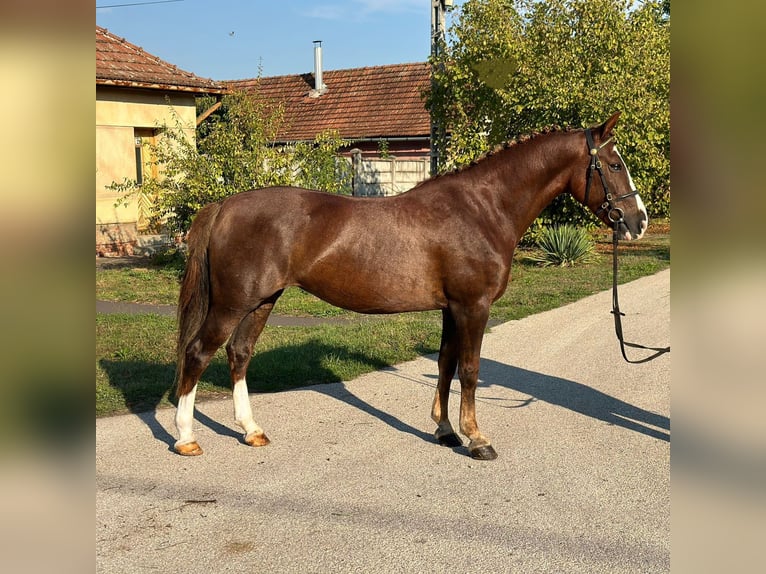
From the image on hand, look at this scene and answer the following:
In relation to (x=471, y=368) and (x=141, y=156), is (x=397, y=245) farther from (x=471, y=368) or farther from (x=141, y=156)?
(x=141, y=156)

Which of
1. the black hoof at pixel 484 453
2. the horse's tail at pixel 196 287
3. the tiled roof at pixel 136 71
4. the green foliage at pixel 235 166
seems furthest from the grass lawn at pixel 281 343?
the tiled roof at pixel 136 71

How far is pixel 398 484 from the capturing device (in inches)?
187

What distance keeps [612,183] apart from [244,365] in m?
3.01

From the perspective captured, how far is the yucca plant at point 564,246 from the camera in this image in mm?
15805

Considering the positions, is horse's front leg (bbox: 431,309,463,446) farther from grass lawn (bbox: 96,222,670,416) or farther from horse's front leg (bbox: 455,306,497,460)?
grass lawn (bbox: 96,222,670,416)

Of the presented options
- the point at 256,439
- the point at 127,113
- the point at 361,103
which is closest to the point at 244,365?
the point at 256,439

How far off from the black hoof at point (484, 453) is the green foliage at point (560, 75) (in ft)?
35.8

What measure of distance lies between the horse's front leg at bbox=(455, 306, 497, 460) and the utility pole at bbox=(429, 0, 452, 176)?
12147 mm

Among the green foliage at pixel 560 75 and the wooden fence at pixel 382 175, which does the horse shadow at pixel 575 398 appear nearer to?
the green foliage at pixel 560 75

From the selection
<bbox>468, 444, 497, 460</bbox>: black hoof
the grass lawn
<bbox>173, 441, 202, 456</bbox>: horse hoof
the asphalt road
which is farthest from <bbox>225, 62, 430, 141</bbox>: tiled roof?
<bbox>173, 441, 202, 456</bbox>: horse hoof

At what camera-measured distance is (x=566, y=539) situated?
3.90 m
